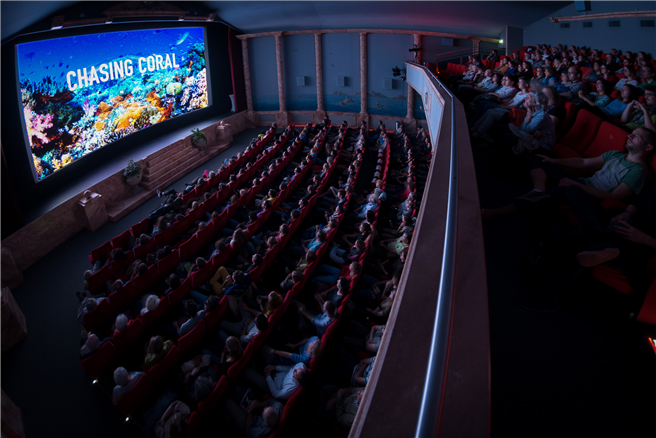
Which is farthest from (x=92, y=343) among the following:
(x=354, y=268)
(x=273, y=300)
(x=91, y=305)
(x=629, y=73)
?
(x=629, y=73)

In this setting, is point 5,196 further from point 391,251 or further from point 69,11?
point 391,251

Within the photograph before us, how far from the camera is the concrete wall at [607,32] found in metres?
6.40

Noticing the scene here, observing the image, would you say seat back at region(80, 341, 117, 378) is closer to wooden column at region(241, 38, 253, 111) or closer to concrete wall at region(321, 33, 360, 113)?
wooden column at region(241, 38, 253, 111)

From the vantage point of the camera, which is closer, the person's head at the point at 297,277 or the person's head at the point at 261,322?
the person's head at the point at 261,322

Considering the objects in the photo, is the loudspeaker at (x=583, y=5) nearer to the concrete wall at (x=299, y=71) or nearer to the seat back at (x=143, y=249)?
the seat back at (x=143, y=249)

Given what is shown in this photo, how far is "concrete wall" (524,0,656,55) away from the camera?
6402 mm

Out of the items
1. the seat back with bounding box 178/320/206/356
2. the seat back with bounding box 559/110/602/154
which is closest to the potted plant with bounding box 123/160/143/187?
the seat back with bounding box 178/320/206/356

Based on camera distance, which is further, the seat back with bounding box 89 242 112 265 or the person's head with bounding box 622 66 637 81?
the seat back with bounding box 89 242 112 265

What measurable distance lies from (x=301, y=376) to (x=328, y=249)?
2451mm

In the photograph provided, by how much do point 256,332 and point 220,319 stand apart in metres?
0.62

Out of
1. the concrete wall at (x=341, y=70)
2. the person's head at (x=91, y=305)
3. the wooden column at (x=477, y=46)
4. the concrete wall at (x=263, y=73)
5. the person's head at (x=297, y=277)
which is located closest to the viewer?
the person's head at (x=91, y=305)

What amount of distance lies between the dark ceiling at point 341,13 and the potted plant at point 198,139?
3701mm

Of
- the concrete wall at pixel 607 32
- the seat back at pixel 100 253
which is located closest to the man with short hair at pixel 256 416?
the seat back at pixel 100 253

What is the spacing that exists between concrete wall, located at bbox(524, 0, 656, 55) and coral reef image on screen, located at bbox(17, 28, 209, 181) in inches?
467
